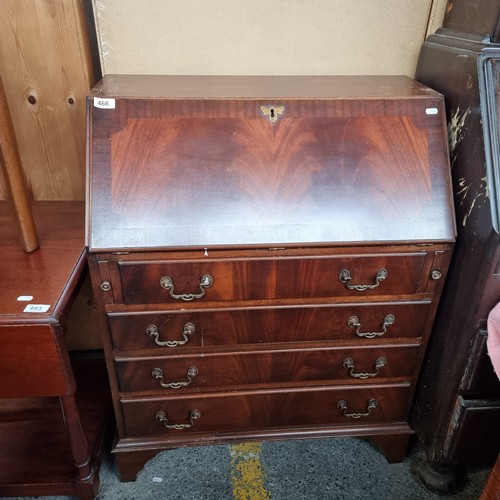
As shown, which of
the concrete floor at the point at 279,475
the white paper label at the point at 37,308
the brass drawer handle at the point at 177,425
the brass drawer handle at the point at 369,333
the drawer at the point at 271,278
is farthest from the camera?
the concrete floor at the point at 279,475

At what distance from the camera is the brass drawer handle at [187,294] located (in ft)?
4.10

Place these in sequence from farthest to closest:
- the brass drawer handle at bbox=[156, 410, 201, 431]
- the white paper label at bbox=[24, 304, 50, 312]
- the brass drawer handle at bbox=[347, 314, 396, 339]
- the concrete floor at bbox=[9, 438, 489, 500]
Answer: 1. the concrete floor at bbox=[9, 438, 489, 500]
2. the brass drawer handle at bbox=[156, 410, 201, 431]
3. the brass drawer handle at bbox=[347, 314, 396, 339]
4. the white paper label at bbox=[24, 304, 50, 312]

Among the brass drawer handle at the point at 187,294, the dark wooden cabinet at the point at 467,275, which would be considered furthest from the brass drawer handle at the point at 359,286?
the brass drawer handle at the point at 187,294

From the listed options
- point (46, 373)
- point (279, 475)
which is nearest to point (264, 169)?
point (46, 373)

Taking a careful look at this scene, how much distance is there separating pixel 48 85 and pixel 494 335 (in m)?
1.65

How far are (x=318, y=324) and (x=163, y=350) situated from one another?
0.50m

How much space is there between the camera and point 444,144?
4.33 feet

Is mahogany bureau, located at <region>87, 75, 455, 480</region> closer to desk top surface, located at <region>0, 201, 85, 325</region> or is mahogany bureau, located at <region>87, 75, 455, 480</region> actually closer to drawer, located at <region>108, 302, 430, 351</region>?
drawer, located at <region>108, 302, 430, 351</region>

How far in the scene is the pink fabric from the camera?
3.87 ft

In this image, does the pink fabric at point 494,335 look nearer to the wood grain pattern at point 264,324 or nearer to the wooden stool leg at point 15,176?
the wood grain pattern at point 264,324

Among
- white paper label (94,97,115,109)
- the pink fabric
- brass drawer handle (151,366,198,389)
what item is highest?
white paper label (94,97,115,109)

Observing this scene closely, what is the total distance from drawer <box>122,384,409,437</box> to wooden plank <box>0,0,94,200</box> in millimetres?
894

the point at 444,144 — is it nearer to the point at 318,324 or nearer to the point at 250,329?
the point at 318,324

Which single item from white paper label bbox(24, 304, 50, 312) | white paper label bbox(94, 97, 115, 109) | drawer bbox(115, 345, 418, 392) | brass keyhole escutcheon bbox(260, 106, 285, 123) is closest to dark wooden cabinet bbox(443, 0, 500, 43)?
brass keyhole escutcheon bbox(260, 106, 285, 123)
